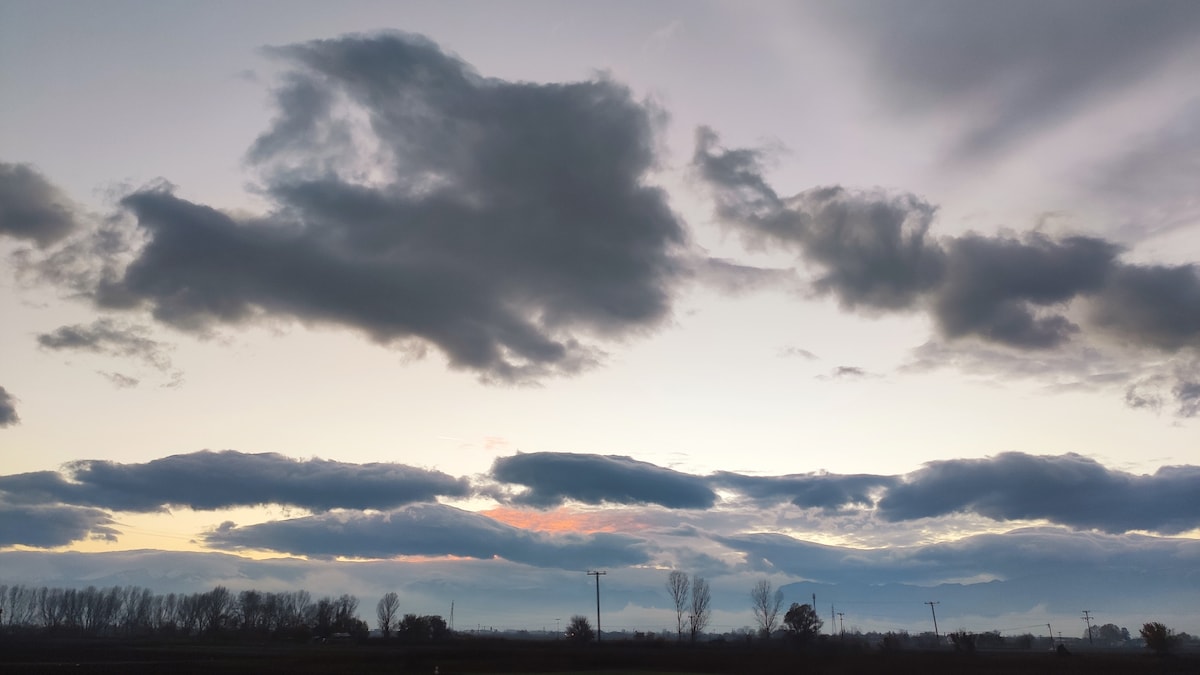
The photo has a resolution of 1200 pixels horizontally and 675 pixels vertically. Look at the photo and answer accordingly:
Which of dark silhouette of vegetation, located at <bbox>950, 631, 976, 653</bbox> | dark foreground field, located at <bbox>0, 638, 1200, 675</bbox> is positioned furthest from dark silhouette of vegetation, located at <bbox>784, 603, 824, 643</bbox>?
dark foreground field, located at <bbox>0, 638, 1200, 675</bbox>

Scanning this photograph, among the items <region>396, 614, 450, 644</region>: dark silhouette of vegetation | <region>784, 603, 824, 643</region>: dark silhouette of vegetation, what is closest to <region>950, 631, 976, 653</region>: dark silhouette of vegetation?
<region>784, 603, 824, 643</region>: dark silhouette of vegetation

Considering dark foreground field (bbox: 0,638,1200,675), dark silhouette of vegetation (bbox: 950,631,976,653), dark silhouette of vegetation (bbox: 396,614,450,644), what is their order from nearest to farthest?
dark foreground field (bbox: 0,638,1200,675) < dark silhouette of vegetation (bbox: 950,631,976,653) < dark silhouette of vegetation (bbox: 396,614,450,644)

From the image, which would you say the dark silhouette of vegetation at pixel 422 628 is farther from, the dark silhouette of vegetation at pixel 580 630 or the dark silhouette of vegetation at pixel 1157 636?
the dark silhouette of vegetation at pixel 1157 636

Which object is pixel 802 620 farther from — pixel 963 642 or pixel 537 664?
pixel 537 664

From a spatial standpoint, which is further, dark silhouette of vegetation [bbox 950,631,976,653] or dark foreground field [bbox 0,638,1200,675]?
dark silhouette of vegetation [bbox 950,631,976,653]

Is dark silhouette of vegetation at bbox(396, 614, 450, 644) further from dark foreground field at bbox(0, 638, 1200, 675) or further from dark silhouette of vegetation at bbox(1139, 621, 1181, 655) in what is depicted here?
dark silhouette of vegetation at bbox(1139, 621, 1181, 655)

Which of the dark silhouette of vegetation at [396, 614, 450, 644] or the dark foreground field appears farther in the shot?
the dark silhouette of vegetation at [396, 614, 450, 644]

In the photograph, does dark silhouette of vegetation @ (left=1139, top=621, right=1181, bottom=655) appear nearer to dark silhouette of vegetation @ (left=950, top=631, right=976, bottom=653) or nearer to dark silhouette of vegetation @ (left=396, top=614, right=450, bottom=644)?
dark silhouette of vegetation @ (left=950, top=631, right=976, bottom=653)

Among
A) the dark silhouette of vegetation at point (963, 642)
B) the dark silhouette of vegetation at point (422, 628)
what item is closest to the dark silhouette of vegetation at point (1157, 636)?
the dark silhouette of vegetation at point (963, 642)

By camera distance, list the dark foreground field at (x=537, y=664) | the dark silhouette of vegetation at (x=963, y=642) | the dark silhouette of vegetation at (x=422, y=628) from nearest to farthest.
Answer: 1. the dark foreground field at (x=537, y=664)
2. the dark silhouette of vegetation at (x=963, y=642)
3. the dark silhouette of vegetation at (x=422, y=628)

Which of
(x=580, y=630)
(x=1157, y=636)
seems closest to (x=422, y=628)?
(x=580, y=630)

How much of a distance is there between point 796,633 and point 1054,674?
8824cm

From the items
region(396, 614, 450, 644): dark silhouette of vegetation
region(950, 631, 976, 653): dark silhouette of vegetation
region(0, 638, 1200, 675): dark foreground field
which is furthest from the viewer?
region(396, 614, 450, 644): dark silhouette of vegetation

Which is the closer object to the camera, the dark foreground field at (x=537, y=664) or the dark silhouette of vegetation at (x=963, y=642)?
the dark foreground field at (x=537, y=664)
